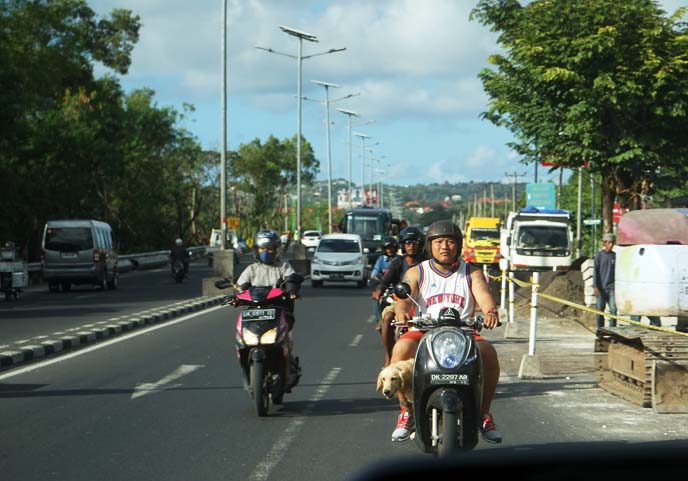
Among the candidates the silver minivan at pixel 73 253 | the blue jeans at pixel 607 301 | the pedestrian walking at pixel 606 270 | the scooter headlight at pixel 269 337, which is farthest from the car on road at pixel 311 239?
the scooter headlight at pixel 269 337

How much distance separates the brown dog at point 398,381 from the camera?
7.32 m

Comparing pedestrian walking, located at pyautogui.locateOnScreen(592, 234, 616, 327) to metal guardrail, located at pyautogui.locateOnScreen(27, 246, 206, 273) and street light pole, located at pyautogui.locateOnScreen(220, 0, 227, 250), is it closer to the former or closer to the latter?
street light pole, located at pyautogui.locateOnScreen(220, 0, 227, 250)

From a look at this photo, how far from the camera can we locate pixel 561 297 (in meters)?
25.5

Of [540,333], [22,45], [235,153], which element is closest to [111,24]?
[22,45]

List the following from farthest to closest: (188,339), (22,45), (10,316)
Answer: (22,45)
(10,316)
(188,339)

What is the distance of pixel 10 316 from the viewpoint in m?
23.5

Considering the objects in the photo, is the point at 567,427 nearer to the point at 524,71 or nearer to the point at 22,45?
the point at 524,71

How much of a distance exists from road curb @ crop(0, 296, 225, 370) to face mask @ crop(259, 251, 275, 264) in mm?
4898

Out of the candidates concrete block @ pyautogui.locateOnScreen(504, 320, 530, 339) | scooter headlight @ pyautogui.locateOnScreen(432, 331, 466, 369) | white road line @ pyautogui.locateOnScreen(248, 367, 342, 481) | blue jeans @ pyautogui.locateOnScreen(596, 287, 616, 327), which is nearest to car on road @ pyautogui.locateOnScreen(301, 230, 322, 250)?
blue jeans @ pyautogui.locateOnScreen(596, 287, 616, 327)

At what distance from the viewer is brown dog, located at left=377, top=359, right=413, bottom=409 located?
7316 millimetres

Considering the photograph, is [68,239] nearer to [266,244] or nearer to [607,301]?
[607,301]

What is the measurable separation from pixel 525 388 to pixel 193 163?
2652 inches

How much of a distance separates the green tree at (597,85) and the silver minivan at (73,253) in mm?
13364

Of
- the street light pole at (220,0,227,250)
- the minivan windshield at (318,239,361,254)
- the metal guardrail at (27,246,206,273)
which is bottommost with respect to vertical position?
the metal guardrail at (27,246,206,273)
